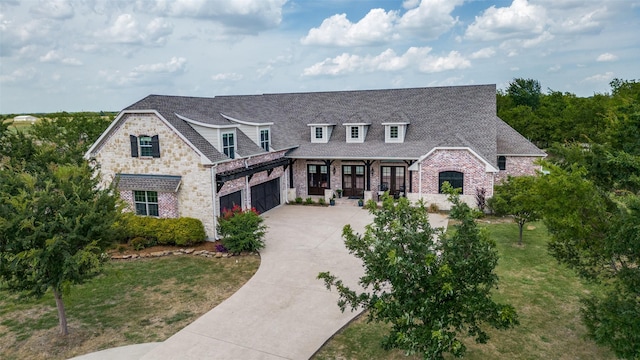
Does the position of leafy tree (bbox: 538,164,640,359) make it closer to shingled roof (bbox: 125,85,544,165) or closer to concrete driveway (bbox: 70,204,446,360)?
concrete driveway (bbox: 70,204,446,360)

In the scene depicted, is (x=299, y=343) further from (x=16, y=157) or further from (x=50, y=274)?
(x=16, y=157)

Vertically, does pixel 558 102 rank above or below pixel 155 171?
above

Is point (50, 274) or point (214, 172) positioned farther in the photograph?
point (214, 172)

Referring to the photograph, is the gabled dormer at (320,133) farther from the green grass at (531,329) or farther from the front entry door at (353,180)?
the green grass at (531,329)

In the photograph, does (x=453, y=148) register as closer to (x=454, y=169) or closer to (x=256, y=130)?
(x=454, y=169)

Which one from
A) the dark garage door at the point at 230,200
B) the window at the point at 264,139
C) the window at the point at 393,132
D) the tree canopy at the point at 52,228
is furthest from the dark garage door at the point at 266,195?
the tree canopy at the point at 52,228

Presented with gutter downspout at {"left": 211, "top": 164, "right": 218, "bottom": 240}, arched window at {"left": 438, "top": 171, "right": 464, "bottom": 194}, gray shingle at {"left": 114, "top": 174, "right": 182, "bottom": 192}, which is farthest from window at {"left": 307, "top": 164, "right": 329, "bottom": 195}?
gray shingle at {"left": 114, "top": 174, "right": 182, "bottom": 192}

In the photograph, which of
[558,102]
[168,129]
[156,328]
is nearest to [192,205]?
[168,129]
